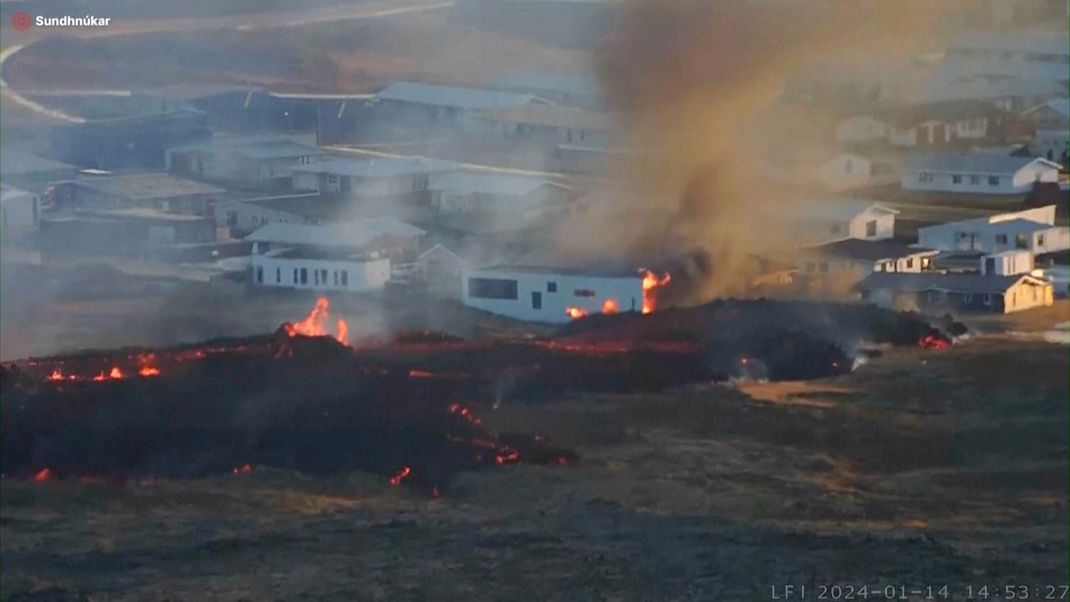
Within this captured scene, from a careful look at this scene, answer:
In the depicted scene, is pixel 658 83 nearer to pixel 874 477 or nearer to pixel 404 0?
pixel 404 0

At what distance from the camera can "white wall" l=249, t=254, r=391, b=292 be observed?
5480 mm

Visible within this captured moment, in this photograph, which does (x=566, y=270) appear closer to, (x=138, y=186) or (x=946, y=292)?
(x=946, y=292)

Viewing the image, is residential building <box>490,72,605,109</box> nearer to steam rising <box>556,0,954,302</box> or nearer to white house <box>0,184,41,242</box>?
steam rising <box>556,0,954,302</box>

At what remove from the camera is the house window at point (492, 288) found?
18.1ft

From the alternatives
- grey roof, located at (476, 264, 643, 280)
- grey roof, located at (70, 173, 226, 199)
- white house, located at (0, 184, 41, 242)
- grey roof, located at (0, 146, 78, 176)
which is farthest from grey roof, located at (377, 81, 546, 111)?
white house, located at (0, 184, 41, 242)

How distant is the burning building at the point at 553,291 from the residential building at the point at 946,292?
702 millimetres

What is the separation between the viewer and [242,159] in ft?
18.1

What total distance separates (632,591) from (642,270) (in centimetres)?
99

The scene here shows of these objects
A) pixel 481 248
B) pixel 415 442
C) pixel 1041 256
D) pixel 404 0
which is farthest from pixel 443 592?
pixel 1041 256

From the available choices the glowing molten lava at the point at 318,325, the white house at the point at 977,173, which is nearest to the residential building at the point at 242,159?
the glowing molten lava at the point at 318,325

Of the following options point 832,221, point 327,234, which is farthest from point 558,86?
point 832,221

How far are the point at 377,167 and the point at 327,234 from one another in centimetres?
25

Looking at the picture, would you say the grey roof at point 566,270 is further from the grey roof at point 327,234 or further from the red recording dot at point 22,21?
the red recording dot at point 22,21

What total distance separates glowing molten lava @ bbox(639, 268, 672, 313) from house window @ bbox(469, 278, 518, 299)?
395 mm
